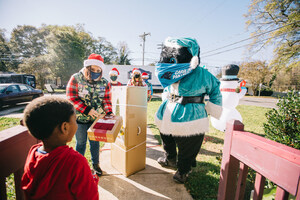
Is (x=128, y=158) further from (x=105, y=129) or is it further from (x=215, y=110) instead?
(x=215, y=110)

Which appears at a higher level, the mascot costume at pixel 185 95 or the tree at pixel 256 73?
the tree at pixel 256 73

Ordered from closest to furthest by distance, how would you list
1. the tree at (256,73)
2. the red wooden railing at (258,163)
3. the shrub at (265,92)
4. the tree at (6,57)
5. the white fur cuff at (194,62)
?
the red wooden railing at (258,163) < the white fur cuff at (194,62) < the tree at (256,73) < the shrub at (265,92) < the tree at (6,57)

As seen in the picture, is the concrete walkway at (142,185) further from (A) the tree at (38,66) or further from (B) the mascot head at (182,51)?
(A) the tree at (38,66)

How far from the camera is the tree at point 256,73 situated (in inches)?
883

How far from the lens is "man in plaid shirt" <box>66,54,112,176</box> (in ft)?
6.33

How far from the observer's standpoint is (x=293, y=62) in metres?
12.6

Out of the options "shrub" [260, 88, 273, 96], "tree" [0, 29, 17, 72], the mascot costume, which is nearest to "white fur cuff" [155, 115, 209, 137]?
the mascot costume

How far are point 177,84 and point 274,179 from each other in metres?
1.43

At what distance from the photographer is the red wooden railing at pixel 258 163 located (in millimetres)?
757

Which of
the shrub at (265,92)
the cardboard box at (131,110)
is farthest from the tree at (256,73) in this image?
the cardboard box at (131,110)

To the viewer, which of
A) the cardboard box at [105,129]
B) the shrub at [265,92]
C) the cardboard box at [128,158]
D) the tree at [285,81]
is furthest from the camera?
the tree at [285,81]

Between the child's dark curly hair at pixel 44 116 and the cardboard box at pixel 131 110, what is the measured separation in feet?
3.87

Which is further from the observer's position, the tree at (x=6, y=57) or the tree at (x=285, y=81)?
the tree at (x=6, y=57)

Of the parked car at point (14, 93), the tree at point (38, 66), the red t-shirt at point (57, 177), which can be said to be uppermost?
the tree at point (38, 66)
